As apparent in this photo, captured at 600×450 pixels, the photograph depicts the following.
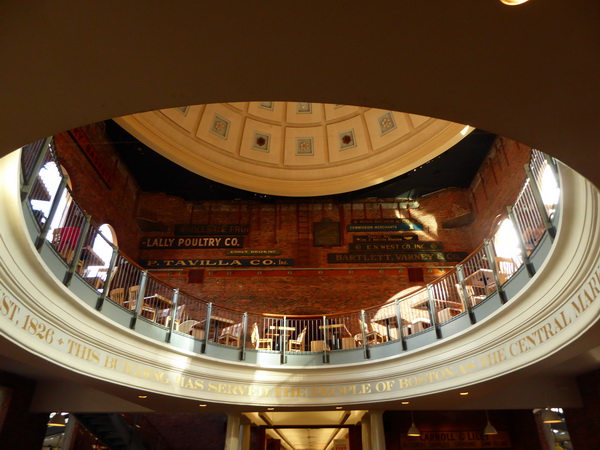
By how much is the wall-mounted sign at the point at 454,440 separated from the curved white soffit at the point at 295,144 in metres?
8.64

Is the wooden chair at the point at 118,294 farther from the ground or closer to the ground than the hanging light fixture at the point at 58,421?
farther from the ground

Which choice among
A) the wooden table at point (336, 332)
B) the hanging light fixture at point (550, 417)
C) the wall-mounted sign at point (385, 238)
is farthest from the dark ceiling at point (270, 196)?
the hanging light fixture at point (550, 417)

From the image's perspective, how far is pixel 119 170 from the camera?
15578 millimetres

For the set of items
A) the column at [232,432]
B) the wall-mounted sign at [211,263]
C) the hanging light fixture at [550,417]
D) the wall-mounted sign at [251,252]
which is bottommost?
the column at [232,432]

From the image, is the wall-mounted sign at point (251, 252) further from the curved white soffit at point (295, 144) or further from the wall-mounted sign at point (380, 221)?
the wall-mounted sign at point (380, 221)

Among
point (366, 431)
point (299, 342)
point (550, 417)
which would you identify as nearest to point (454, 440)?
point (550, 417)

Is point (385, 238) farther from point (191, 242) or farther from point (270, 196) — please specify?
point (191, 242)

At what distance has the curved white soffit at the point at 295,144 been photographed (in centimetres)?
1524

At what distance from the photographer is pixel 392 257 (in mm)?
16188

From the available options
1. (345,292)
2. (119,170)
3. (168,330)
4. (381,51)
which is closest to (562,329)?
(381,51)

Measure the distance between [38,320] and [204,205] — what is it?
40.6ft

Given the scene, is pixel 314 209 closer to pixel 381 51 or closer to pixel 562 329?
pixel 562 329

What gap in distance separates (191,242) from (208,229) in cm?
87

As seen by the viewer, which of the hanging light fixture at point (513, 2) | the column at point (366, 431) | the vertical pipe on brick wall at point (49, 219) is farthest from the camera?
the column at point (366, 431)
